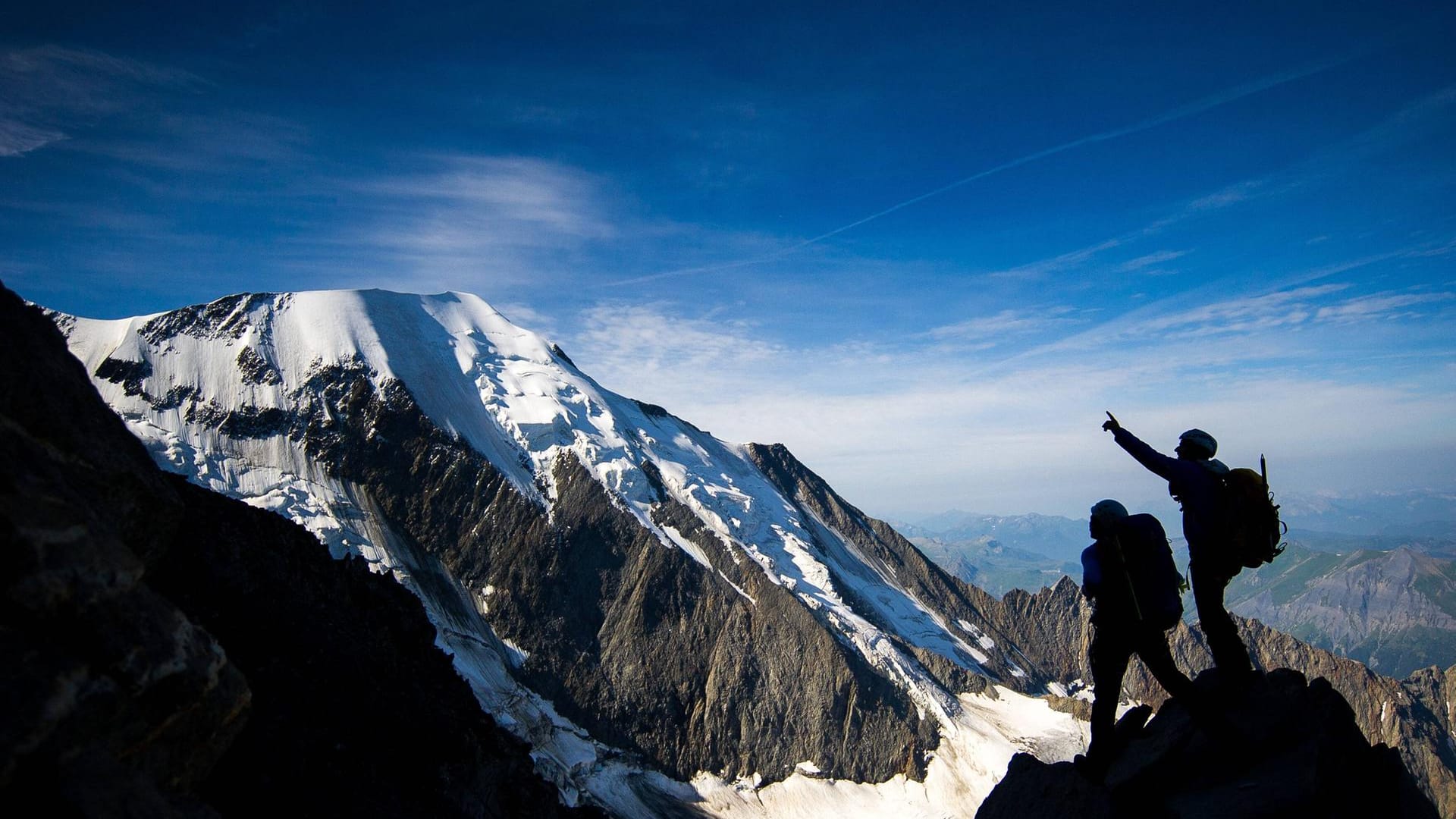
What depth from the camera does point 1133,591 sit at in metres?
9.00

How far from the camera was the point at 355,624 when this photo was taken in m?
24.8

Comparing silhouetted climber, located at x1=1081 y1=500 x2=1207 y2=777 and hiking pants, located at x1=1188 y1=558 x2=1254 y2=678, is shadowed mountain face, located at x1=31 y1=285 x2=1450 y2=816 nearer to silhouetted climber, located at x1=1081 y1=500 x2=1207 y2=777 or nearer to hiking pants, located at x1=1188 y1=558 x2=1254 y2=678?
hiking pants, located at x1=1188 y1=558 x2=1254 y2=678

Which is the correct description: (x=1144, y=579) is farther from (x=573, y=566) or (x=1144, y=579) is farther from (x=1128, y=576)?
(x=573, y=566)

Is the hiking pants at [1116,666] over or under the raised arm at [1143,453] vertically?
under

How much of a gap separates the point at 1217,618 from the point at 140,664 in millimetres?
12321

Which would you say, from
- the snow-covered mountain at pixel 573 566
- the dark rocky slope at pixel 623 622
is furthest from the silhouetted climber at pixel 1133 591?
the dark rocky slope at pixel 623 622

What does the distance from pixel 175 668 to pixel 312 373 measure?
10482 centimetres

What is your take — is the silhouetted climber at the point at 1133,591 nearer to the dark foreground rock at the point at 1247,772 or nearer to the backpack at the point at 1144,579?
the backpack at the point at 1144,579

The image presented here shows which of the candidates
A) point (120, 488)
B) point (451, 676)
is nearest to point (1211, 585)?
point (120, 488)

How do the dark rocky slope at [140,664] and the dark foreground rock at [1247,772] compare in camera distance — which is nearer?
the dark rocky slope at [140,664]

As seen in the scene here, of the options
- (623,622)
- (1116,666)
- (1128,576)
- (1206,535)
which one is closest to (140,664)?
(1128,576)

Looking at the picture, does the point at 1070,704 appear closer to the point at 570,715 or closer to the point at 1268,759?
the point at 570,715

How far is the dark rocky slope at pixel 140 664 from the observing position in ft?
20.8

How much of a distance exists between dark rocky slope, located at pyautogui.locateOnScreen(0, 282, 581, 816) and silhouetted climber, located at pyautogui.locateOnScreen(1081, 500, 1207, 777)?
10.1m
